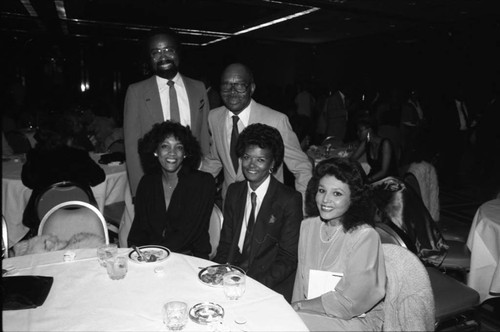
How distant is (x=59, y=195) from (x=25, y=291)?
1.55 metres

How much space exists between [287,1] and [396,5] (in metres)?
2.14

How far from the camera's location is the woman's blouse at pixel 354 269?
1.68m

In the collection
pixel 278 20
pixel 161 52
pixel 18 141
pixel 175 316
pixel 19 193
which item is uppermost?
pixel 278 20

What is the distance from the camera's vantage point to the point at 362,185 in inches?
77.9

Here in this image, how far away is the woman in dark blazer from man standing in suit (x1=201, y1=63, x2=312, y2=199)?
0.89 feet

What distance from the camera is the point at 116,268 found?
169cm

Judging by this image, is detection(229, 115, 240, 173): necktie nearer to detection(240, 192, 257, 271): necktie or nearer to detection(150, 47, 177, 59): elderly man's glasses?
detection(240, 192, 257, 271): necktie

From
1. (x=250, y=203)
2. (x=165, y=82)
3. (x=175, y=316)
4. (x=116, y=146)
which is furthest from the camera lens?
(x=116, y=146)

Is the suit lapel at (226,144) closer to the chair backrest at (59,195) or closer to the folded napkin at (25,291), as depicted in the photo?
the chair backrest at (59,195)

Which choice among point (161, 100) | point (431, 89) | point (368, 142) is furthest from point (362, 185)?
point (431, 89)

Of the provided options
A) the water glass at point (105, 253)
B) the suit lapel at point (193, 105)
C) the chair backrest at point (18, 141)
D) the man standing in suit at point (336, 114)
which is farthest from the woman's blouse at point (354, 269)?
the man standing in suit at point (336, 114)

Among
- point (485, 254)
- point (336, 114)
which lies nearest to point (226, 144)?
point (485, 254)

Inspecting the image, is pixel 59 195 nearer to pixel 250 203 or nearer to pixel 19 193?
pixel 19 193

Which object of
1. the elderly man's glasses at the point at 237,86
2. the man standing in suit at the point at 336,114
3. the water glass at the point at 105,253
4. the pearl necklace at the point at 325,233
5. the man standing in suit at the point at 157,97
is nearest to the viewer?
the water glass at the point at 105,253
